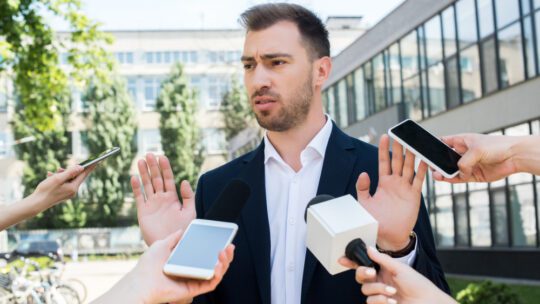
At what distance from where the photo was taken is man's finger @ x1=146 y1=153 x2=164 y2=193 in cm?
283

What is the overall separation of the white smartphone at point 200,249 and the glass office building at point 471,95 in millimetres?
15438

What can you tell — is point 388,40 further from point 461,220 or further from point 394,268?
point 394,268

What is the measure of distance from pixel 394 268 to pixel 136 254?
42213 mm

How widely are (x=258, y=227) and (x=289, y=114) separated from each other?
0.57m

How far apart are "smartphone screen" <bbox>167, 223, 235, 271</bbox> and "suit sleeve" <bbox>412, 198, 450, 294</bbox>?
0.89m

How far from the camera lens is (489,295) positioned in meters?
7.87

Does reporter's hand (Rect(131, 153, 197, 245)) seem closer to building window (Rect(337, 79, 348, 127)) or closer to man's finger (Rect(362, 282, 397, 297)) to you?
man's finger (Rect(362, 282, 397, 297))

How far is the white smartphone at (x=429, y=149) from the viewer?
2.58 metres

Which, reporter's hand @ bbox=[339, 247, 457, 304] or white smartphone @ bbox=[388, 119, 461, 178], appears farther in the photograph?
white smartphone @ bbox=[388, 119, 461, 178]

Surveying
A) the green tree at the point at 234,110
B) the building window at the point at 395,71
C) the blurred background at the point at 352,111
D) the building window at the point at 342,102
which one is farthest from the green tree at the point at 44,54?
the green tree at the point at 234,110

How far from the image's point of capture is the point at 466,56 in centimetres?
1981

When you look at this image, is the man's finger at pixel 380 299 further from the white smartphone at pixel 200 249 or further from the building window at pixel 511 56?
the building window at pixel 511 56

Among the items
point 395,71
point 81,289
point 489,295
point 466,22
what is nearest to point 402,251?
point 489,295

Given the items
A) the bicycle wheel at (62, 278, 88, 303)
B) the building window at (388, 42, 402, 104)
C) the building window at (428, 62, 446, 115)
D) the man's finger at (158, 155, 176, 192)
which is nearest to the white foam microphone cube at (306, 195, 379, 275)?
the man's finger at (158, 155, 176, 192)
